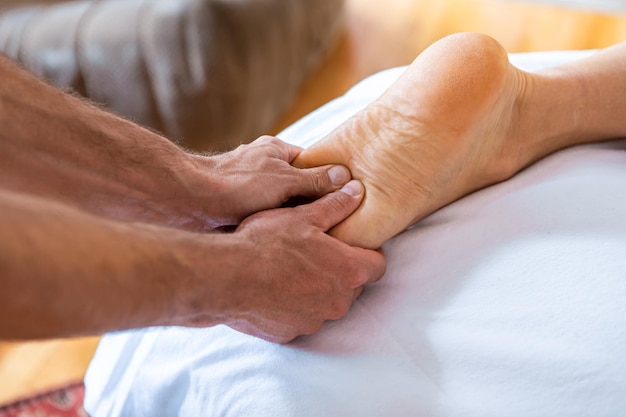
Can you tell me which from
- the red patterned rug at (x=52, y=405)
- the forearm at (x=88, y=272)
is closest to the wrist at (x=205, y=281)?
the forearm at (x=88, y=272)

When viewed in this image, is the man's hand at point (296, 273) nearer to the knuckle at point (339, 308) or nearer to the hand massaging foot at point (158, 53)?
the knuckle at point (339, 308)

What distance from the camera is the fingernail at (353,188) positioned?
82 cm

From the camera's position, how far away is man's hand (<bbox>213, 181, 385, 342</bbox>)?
2.21 feet

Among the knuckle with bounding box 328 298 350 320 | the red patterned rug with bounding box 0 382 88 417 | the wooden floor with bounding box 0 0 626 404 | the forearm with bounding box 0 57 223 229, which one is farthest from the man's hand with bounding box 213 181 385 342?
the wooden floor with bounding box 0 0 626 404

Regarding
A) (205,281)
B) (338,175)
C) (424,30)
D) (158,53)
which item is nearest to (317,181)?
(338,175)

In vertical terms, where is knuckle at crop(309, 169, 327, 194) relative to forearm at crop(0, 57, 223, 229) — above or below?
below

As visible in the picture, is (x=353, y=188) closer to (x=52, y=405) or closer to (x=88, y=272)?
(x=88, y=272)

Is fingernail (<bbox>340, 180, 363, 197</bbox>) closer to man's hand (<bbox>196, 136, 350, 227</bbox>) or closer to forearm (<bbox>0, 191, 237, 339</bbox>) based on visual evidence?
man's hand (<bbox>196, 136, 350, 227</bbox>)

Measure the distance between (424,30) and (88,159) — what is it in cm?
159

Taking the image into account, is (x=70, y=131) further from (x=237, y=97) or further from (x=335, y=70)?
(x=335, y=70)

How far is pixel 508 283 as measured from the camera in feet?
2.32

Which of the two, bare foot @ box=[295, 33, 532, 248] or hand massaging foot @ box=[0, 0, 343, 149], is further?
hand massaging foot @ box=[0, 0, 343, 149]

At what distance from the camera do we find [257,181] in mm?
807

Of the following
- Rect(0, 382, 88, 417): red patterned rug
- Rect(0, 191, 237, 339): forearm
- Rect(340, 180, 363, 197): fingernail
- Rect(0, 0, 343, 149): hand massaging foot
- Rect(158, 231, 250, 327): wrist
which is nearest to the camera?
Rect(0, 191, 237, 339): forearm
